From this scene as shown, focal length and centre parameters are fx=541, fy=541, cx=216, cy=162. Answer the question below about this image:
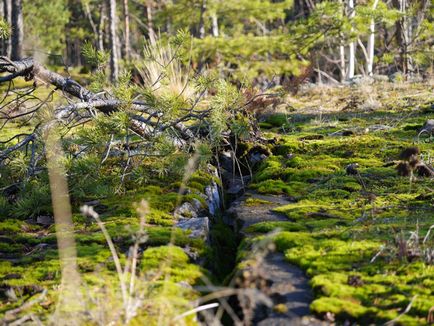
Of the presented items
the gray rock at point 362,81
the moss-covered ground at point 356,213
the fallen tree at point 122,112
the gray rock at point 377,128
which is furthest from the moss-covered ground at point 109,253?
the gray rock at point 362,81

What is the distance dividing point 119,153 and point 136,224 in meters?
1.70

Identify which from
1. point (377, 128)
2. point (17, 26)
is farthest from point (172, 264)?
point (17, 26)

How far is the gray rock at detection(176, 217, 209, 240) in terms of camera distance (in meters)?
3.81

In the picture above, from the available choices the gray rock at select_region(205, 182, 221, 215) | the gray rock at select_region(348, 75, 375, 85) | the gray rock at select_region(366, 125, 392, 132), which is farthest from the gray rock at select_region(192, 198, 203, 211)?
the gray rock at select_region(348, 75, 375, 85)

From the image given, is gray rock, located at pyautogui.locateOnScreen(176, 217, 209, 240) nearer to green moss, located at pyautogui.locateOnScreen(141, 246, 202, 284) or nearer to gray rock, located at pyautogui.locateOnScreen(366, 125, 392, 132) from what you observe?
green moss, located at pyautogui.locateOnScreen(141, 246, 202, 284)

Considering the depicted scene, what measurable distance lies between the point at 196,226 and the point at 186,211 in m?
0.47

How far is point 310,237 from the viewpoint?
3.59 metres

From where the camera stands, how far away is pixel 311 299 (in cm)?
287

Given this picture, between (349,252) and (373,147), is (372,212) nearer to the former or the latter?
(349,252)

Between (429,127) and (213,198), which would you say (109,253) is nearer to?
(213,198)

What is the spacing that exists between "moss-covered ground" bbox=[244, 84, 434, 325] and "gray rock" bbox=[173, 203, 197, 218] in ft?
2.11

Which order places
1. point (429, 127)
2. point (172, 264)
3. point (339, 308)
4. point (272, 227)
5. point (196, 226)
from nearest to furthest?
point (339, 308), point (172, 264), point (272, 227), point (196, 226), point (429, 127)

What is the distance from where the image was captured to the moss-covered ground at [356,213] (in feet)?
9.16

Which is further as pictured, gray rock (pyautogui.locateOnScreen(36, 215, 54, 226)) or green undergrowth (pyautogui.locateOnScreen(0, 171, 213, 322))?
gray rock (pyautogui.locateOnScreen(36, 215, 54, 226))
